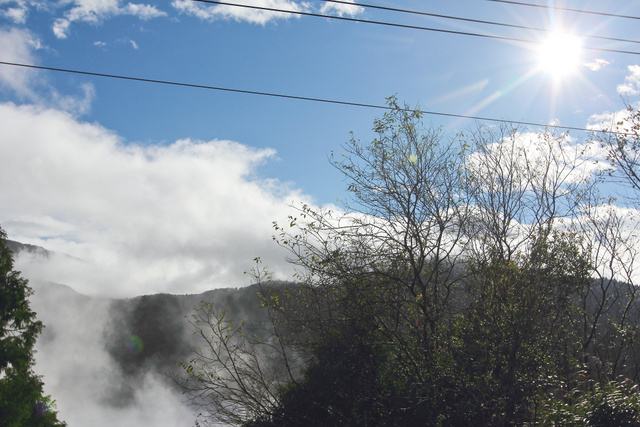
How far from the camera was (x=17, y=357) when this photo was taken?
48.8ft

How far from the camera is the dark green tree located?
1431 centimetres


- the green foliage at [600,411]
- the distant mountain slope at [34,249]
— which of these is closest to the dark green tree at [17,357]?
the green foliage at [600,411]

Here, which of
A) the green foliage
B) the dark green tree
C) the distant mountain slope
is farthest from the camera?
the distant mountain slope

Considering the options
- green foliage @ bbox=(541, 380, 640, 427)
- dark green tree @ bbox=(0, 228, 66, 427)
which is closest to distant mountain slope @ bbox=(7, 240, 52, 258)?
dark green tree @ bbox=(0, 228, 66, 427)

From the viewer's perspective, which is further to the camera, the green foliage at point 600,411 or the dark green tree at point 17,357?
the dark green tree at point 17,357

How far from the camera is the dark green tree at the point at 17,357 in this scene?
14.3 m

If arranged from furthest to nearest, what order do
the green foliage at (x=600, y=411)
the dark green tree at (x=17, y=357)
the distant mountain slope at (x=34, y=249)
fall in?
the distant mountain slope at (x=34, y=249) < the dark green tree at (x=17, y=357) < the green foliage at (x=600, y=411)

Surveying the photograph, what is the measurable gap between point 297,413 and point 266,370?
185cm

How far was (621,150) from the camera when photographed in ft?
37.9

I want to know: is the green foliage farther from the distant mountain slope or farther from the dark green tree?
the distant mountain slope

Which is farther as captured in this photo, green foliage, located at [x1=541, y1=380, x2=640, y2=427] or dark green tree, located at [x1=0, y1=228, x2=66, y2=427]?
dark green tree, located at [x1=0, y1=228, x2=66, y2=427]

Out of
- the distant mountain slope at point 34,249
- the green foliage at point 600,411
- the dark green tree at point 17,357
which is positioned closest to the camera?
the green foliage at point 600,411

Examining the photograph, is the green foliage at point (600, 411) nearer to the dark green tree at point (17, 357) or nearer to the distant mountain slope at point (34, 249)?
the dark green tree at point (17, 357)

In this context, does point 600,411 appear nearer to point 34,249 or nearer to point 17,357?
point 17,357
